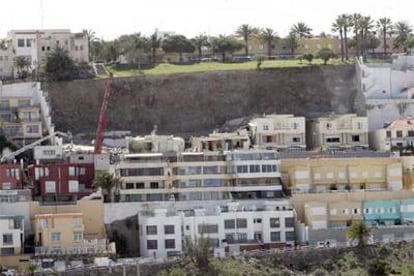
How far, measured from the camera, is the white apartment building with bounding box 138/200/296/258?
53812 mm

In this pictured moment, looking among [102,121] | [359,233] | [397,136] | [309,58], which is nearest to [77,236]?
[102,121]

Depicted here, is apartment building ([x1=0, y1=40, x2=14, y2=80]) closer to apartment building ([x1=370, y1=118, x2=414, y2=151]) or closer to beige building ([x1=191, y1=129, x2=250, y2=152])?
beige building ([x1=191, y1=129, x2=250, y2=152])

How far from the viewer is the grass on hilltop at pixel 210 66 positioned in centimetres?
6925

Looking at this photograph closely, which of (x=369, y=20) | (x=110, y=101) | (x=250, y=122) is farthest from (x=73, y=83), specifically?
(x=369, y=20)

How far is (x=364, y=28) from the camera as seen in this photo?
72500 mm

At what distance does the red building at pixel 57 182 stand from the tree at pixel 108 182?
70cm

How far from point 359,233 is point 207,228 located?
5.48m

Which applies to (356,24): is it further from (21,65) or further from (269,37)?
(21,65)

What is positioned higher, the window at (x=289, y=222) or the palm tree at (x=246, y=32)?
the palm tree at (x=246, y=32)

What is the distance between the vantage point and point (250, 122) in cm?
6397

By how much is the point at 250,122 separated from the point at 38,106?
29.2 ft

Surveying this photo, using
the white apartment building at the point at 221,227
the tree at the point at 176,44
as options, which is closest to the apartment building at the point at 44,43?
the tree at the point at 176,44

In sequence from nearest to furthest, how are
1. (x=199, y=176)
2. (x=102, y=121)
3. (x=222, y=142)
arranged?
(x=199, y=176), (x=222, y=142), (x=102, y=121)

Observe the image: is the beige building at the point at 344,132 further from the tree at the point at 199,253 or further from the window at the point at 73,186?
the tree at the point at 199,253
